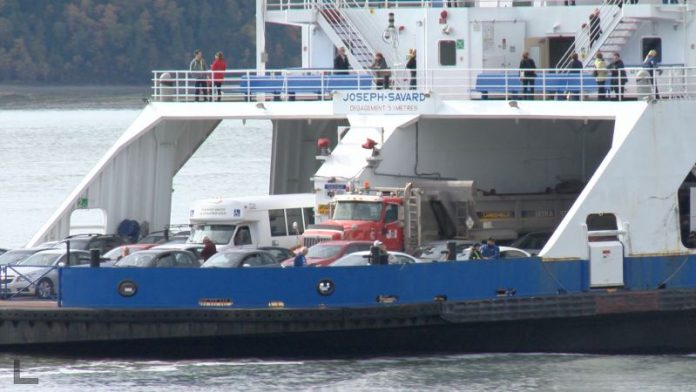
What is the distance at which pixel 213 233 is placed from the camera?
93.8ft

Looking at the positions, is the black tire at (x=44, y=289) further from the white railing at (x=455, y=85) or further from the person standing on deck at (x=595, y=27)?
the person standing on deck at (x=595, y=27)

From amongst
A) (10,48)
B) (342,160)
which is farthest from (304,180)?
(10,48)

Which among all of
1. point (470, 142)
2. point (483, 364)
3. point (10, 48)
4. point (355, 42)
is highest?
point (10, 48)

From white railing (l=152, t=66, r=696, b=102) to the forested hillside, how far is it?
68.7 meters

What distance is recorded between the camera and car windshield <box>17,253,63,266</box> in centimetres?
2641

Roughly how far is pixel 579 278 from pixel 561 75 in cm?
367

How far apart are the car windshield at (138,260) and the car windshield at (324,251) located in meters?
2.36

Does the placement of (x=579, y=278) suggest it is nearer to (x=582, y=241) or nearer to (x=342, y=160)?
(x=582, y=241)

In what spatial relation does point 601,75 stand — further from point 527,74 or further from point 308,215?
point 308,215

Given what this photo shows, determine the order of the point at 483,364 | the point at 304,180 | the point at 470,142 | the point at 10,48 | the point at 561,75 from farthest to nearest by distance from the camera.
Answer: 1. the point at 10,48
2. the point at 304,180
3. the point at 470,142
4. the point at 561,75
5. the point at 483,364

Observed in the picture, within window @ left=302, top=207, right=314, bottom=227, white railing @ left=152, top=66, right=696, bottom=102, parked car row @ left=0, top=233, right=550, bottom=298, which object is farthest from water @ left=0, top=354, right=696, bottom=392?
window @ left=302, top=207, right=314, bottom=227

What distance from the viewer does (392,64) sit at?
2922cm

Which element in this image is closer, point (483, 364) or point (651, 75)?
point (483, 364)

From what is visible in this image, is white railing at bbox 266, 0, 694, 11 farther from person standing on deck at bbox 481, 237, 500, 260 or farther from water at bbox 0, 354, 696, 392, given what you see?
water at bbox 0, 354, 696, 392
